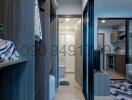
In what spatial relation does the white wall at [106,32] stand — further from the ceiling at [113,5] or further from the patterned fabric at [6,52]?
the patterned fabric at [6,52]

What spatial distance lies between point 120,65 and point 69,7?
10.7 ft

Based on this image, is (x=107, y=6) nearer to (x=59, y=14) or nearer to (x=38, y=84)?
(x=59, y=14)

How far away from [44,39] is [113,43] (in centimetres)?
524

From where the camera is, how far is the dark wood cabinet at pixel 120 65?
21.2 feet

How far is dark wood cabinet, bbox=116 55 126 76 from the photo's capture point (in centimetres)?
645

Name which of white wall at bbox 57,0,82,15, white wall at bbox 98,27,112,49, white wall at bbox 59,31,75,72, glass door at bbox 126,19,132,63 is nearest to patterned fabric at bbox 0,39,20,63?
white wall at bbox 57,0,82,15

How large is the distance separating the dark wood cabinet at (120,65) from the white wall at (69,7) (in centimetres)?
278

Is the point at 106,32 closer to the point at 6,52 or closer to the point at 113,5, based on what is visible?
the point at 113,5

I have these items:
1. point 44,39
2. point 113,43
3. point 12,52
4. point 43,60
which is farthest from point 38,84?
point 113,43

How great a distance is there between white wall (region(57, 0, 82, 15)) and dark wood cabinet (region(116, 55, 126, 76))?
9.13 feet

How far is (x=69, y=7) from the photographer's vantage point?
196 inches

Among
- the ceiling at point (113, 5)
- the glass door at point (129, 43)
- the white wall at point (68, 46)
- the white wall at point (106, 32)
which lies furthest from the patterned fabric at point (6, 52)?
the white wall at point (68, 46)

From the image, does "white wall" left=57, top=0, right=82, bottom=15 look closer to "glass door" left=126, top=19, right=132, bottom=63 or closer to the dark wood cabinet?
"glass door" left=126, top=19, right=132, bottom=63

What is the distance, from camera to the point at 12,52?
1.18 m
